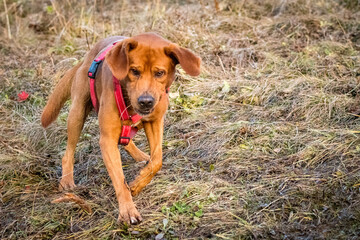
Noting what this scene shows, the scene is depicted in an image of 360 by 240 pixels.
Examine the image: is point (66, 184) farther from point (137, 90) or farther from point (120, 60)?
point (120, 60)

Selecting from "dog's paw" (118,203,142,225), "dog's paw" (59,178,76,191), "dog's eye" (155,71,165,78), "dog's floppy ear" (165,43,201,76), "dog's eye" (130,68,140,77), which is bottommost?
"dog's paw" (59,178,76,191)

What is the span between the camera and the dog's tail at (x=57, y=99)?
16.4 feet

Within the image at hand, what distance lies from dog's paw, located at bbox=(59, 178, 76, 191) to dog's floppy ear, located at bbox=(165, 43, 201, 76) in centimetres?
165

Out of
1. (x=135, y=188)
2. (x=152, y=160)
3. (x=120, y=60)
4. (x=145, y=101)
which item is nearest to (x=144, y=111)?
(x=145, y=101)

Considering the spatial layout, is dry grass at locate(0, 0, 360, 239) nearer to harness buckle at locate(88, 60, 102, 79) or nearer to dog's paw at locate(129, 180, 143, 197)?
dog's paw at locate(129, 180, 143, 197)

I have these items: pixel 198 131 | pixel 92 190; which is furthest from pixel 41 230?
pixel 198 131

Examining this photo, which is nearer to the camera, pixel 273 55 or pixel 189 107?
pixel 189 107

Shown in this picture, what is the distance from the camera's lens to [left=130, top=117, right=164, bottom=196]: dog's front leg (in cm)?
412

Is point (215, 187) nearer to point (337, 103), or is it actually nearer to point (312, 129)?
point (312, 129)

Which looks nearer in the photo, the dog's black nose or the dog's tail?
the dog's black nose

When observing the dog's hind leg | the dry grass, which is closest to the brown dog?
the dry grass

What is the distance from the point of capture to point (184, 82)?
6.64 m

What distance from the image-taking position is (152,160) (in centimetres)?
419

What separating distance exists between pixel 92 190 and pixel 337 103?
290 centimetres
